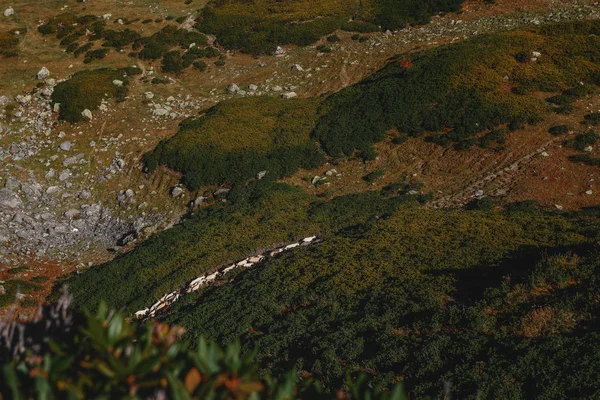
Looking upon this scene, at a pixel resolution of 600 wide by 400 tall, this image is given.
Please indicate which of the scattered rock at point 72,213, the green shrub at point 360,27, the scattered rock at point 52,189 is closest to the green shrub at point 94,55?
the scattered rock at point 52,189

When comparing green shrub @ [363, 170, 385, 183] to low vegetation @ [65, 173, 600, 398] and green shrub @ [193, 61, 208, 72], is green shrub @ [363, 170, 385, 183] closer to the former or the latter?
low vegetation @ [65, 173, 600, 398]

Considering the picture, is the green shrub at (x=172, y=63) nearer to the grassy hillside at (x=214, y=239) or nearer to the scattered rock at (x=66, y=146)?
the scattered rock at (x=66, y=146)

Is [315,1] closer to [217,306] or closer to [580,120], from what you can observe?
[580,120]

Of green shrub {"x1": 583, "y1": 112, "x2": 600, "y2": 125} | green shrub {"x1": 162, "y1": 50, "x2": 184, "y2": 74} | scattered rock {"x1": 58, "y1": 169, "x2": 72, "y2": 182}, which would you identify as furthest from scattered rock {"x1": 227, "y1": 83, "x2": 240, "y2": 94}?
green shrub {"x1": 583, "y1": 112, "x2": 600, "y2": 125}

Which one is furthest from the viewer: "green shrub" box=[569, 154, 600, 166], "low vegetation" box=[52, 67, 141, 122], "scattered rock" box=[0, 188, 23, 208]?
"low vegetation" box=[52, 67, 141, 122]

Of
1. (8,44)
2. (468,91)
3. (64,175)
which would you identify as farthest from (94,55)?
(468,91)
